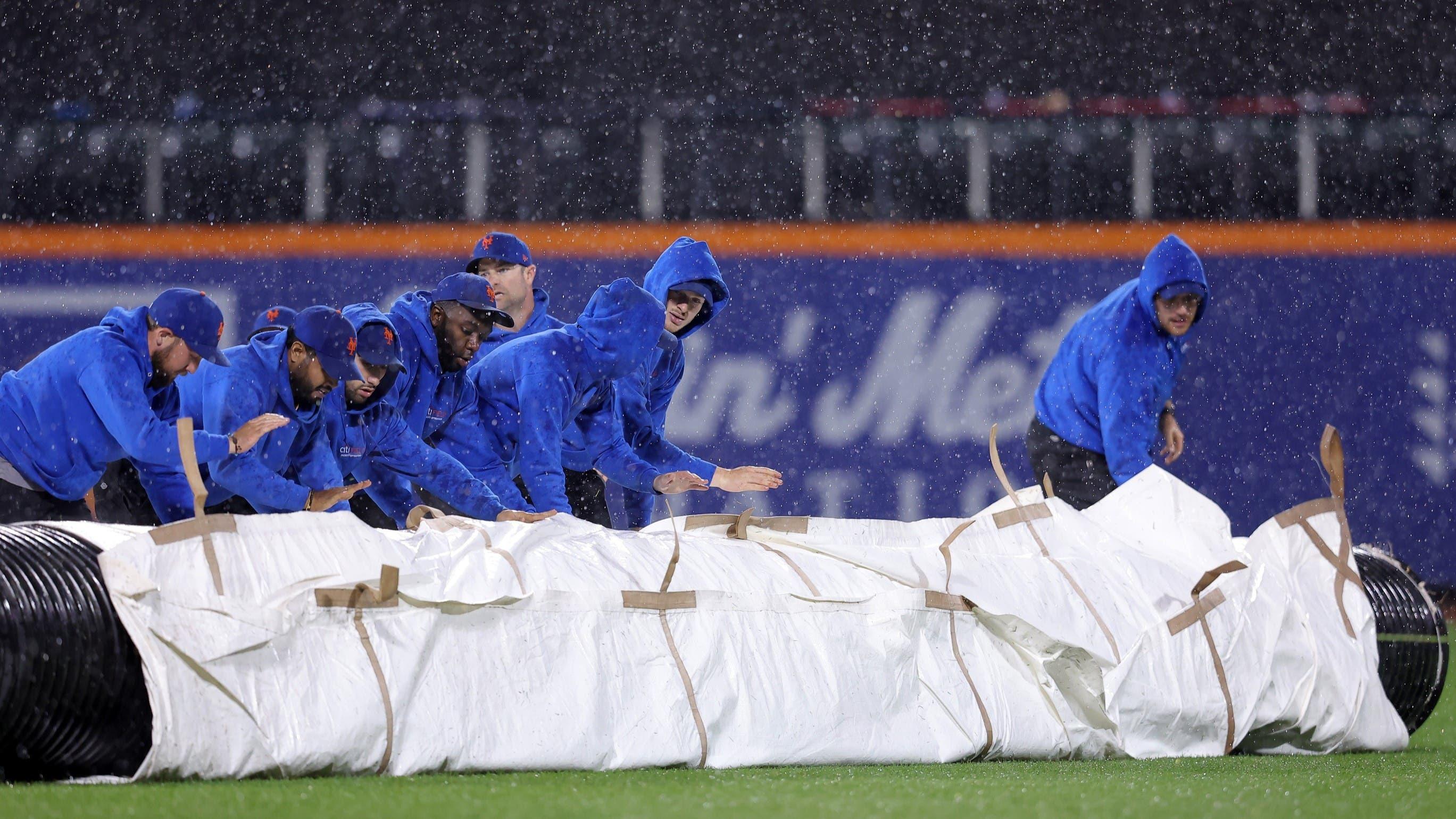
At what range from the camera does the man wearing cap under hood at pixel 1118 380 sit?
642 centimetres

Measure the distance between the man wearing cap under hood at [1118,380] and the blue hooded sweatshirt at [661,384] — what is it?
4.58ft

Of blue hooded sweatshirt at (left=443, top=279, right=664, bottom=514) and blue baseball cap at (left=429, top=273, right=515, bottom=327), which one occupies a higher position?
blue baseball cap at (left=429, top=273, right=515, bottom=327)

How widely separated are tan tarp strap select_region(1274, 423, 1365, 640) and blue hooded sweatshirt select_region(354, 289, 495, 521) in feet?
8.49

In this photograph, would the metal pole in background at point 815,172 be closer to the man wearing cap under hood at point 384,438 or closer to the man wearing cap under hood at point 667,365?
the man wearing cap under hood at point 667,365

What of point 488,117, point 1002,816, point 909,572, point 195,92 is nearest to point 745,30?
point 195,92

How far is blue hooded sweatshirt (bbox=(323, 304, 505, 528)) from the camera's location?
579cm

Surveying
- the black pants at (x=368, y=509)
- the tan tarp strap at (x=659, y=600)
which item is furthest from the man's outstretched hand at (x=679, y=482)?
the tan tarp strap at (x=659, y=600)

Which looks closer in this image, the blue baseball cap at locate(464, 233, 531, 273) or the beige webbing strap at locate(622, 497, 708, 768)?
the beige webbing strap at locate(622, 497, 708, 768)

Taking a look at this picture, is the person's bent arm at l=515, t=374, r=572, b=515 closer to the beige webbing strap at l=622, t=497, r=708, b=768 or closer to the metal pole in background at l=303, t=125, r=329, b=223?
the beige webbing strap at l=622, t=497, r=708, b=768

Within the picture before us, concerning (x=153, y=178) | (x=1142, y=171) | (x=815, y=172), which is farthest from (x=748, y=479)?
(x=153, y=178)

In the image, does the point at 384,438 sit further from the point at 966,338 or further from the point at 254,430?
the point at 966,338

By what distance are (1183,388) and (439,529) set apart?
21.5 ft

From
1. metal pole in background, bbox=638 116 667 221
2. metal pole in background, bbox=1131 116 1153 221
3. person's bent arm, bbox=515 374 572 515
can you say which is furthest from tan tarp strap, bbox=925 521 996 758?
metal pole in background, bbox=1131 116 1153 221

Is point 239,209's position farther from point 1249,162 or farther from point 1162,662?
point 1162,662
